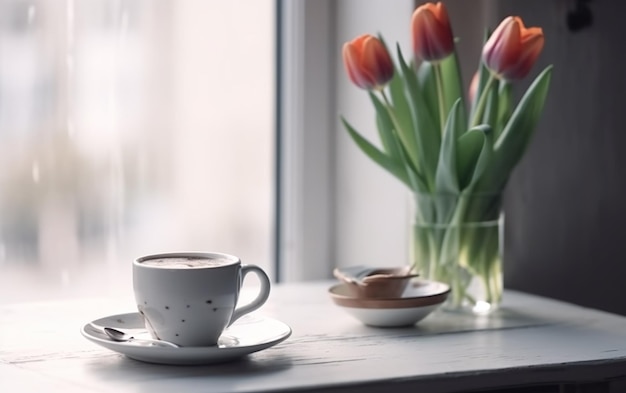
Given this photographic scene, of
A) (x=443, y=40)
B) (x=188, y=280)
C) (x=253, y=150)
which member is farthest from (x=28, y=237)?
(x=443, y=40)

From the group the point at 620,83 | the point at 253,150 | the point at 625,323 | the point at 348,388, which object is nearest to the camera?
the point at 348,388

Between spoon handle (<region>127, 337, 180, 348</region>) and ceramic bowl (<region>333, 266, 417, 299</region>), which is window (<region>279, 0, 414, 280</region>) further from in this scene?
spoon handle (<region>127, 337, 180, 348</region>)

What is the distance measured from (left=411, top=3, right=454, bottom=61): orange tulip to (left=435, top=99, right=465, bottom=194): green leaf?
7cm

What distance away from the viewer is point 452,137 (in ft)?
4.37

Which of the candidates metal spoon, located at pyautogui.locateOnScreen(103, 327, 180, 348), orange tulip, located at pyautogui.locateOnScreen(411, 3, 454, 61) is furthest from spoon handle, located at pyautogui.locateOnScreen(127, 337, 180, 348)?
orange tulip, located at pyautogui.locateOnScreen(411, 3, 454, 61)

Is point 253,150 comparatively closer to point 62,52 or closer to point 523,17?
point 62,52

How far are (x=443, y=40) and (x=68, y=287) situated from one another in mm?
664

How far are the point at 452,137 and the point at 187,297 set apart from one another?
0.42 metres

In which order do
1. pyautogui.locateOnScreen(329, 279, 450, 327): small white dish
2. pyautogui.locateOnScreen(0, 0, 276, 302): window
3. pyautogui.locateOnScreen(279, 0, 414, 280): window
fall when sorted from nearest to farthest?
pyautogui.locateOnScreen(329, 279, 450, 327): small white dish < pyautogui.locateOnScreen(0, 0, 276, 302): window < pyautogui.locateOnScreen(279, 0, 414, 280): window

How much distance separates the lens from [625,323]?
1322 mm

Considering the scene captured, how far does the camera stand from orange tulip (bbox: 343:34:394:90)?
1341mm

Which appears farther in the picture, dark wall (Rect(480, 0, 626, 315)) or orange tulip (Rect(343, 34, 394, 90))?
dark wall (Rect(480, 0, 626, 315))

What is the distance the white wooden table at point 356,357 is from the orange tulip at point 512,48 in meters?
0.32

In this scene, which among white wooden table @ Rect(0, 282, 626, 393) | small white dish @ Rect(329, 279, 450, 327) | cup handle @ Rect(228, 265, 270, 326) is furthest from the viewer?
small white dish @ Rect(329, 279, 450, 327)
